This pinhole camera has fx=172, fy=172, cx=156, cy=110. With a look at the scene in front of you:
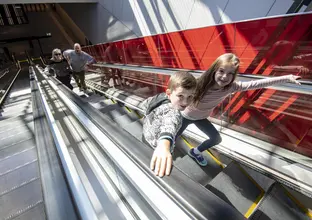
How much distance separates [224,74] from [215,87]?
0.16m

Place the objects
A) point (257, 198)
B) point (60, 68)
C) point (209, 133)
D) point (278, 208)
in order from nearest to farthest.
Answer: point (278, 208) < point (257, 198) < point (209, 133) < point (60, 68)

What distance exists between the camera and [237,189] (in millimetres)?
1621

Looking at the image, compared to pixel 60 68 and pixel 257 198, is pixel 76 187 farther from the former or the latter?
pixel 60 68

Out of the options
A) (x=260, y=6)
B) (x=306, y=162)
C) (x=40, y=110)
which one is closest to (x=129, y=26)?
(x=260, y=6)

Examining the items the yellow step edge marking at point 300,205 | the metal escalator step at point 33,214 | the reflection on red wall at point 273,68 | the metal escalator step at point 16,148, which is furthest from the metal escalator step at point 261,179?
the metal escalator step at point 16,148

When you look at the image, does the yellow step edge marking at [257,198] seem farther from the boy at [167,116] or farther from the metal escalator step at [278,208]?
the boy at [167,116]

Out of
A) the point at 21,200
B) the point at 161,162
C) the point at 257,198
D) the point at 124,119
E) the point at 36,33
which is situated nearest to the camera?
the point at 161,162

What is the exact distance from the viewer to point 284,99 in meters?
2.00

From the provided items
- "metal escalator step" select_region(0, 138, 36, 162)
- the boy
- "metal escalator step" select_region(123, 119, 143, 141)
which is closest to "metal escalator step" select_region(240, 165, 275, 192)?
the boy

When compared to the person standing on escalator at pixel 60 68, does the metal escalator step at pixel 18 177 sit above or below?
below

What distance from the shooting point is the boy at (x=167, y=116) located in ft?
2.34

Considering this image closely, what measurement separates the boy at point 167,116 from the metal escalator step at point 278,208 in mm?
1100

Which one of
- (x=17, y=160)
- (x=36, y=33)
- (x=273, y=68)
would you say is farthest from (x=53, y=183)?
(x=36, y=33)

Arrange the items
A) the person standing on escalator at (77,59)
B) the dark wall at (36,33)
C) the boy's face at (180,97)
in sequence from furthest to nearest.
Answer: the dark wall at (36,33) < the person standing on escalator at (77,59) < the boy's face at (180,97)
